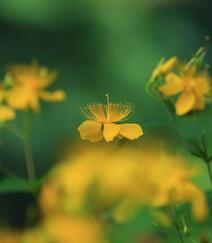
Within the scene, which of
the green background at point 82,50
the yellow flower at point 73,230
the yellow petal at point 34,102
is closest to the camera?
the yellow flower at point 73,230

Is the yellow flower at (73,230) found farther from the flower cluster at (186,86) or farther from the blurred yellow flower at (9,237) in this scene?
the flower cluster at (186,86)

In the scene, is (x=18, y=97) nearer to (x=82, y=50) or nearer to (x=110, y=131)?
(x=110, y=131)

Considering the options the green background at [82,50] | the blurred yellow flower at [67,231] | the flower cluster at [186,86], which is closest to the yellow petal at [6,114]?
the flower cluster at [186,86]

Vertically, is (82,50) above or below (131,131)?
above

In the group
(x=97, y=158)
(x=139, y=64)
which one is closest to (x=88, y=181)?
(x=97, y=158)

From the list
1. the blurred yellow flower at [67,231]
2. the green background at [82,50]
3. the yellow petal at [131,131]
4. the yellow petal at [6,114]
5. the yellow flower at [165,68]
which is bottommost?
the blurred yellow flower at [67,231]

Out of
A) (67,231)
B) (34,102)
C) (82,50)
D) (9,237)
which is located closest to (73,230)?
(67,231)

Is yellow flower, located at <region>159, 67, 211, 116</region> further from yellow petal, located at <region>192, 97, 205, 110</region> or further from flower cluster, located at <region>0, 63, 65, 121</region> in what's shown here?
flower cluster, located at <region>0, 63, 65, 121</region>
